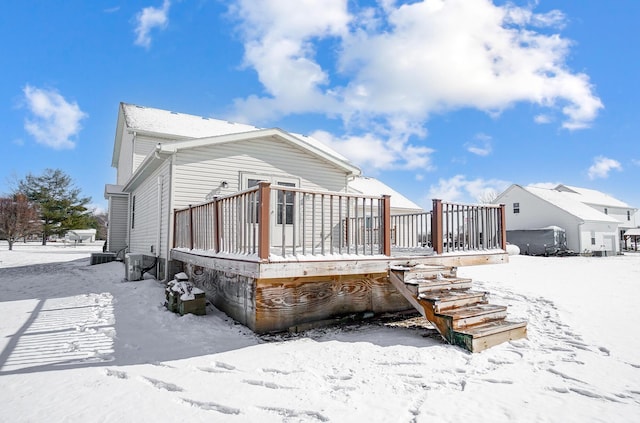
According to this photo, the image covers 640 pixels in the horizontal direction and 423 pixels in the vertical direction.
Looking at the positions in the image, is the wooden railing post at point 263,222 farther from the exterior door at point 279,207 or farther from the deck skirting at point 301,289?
the exterior door at point 279,207

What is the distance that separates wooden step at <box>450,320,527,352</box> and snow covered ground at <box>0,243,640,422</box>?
0.11 meters

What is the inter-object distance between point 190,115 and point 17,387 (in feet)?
50.3

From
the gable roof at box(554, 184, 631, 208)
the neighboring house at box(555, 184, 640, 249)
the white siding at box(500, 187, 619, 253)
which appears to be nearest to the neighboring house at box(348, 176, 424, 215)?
the white siding at box(500, 187, 619, 253)

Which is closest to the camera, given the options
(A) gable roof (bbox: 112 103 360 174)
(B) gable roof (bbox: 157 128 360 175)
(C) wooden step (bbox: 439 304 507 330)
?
(C) wooden step (bbox: 439 304 507 330)

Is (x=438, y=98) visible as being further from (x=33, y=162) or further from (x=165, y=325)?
(x=33, y=162)

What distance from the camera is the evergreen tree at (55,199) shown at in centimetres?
3378

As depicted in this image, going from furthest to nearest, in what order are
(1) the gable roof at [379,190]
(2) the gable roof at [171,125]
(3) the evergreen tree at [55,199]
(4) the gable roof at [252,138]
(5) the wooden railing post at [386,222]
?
(3) the evergreen tree at [55,199], (1) the gable roof at [379,190], (2) the gable roof at [171,125], (4) the gable roof at [252,138], (5) the wooden railing post at [386,222]

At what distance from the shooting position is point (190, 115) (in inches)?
663

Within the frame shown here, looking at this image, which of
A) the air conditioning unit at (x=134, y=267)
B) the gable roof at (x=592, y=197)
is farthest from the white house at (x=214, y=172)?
the gable roof at (x=592, y=197)

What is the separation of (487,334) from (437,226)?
2.09 m

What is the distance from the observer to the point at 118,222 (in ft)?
50.8

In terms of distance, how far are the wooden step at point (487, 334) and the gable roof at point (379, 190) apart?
1241 cm

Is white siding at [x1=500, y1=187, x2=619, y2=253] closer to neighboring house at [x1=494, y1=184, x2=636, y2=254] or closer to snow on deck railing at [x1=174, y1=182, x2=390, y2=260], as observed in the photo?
neighboring house at [x1=494, y1=184, x2=636, y2=254]

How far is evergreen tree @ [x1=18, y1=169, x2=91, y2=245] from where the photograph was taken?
33781mm
